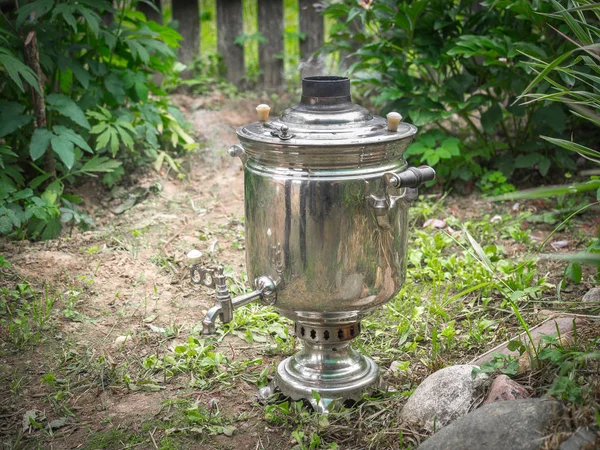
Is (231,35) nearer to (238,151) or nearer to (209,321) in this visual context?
(238,151)

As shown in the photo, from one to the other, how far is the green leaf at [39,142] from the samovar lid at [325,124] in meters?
1.58

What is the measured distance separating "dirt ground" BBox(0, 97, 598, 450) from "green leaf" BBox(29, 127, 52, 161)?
1.51ft

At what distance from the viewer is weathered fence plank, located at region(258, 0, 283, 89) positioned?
540cm

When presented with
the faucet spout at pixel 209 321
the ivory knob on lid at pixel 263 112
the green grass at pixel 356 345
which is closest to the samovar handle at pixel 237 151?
the ivory knob on lid at pixel 263 112

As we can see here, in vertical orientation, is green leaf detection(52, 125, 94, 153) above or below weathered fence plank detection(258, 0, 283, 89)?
below

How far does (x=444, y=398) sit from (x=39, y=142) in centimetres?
233

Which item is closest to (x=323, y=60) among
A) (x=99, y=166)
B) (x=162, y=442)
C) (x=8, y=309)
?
(x=99, y=166)

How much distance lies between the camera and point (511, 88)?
3.79 meters

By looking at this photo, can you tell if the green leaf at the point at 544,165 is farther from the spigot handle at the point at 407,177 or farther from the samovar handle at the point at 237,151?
the samovar handle at the point at 237,151

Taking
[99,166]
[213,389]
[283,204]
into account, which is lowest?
[213,389]

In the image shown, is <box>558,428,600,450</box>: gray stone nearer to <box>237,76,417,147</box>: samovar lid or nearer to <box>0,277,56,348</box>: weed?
<box>237,76,417,147</box>: samovar lid

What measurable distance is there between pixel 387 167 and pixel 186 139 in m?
2.52

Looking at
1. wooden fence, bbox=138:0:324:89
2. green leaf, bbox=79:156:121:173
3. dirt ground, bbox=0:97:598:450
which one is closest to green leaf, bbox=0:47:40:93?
green leaf, bbox=79:156:121:173

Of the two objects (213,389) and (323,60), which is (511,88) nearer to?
(323,60)
